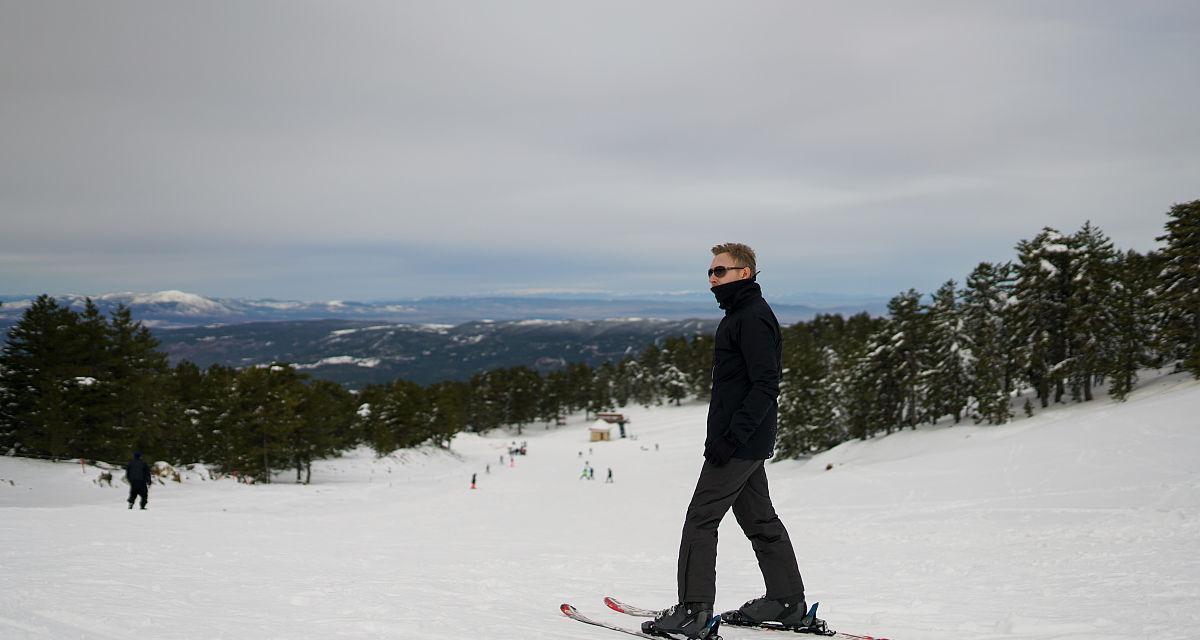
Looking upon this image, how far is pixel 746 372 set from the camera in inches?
183

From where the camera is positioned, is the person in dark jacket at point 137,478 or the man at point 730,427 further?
the person in dark jacket at point 137,478

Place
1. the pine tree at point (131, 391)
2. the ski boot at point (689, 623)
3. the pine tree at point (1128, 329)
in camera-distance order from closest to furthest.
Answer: the ski boot at point (689, 623) → the pine tree at point (131, 391) → the pine tree at point (1128, 329)

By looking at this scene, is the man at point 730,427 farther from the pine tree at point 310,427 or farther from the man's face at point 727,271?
the pine tree at point 310,427

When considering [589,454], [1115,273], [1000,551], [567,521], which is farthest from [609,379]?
[1000,551]

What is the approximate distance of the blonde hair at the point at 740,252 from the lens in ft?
16.0

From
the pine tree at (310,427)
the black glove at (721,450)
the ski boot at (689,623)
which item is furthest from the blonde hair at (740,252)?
the pine tree at (310,427)

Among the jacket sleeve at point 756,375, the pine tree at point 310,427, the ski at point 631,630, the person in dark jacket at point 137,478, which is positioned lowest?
the pine tree at point 310,427

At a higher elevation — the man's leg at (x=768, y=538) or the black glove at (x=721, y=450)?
the black glove at (x=721, y=450)

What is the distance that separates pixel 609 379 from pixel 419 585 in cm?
12787

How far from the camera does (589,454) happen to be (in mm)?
71875

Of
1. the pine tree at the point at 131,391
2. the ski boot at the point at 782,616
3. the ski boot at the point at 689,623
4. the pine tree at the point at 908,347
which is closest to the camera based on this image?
the ski boot at the point at 689,623

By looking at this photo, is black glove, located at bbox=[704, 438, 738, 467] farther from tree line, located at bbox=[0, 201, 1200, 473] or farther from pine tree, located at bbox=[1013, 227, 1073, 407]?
pine tree, located at bbox=[1013, 227, 1073, 407]

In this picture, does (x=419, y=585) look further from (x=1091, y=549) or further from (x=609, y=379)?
(x=609, y=379)

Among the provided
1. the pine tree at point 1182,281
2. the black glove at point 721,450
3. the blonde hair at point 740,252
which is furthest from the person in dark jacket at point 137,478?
the pine tree at point 1182,281
